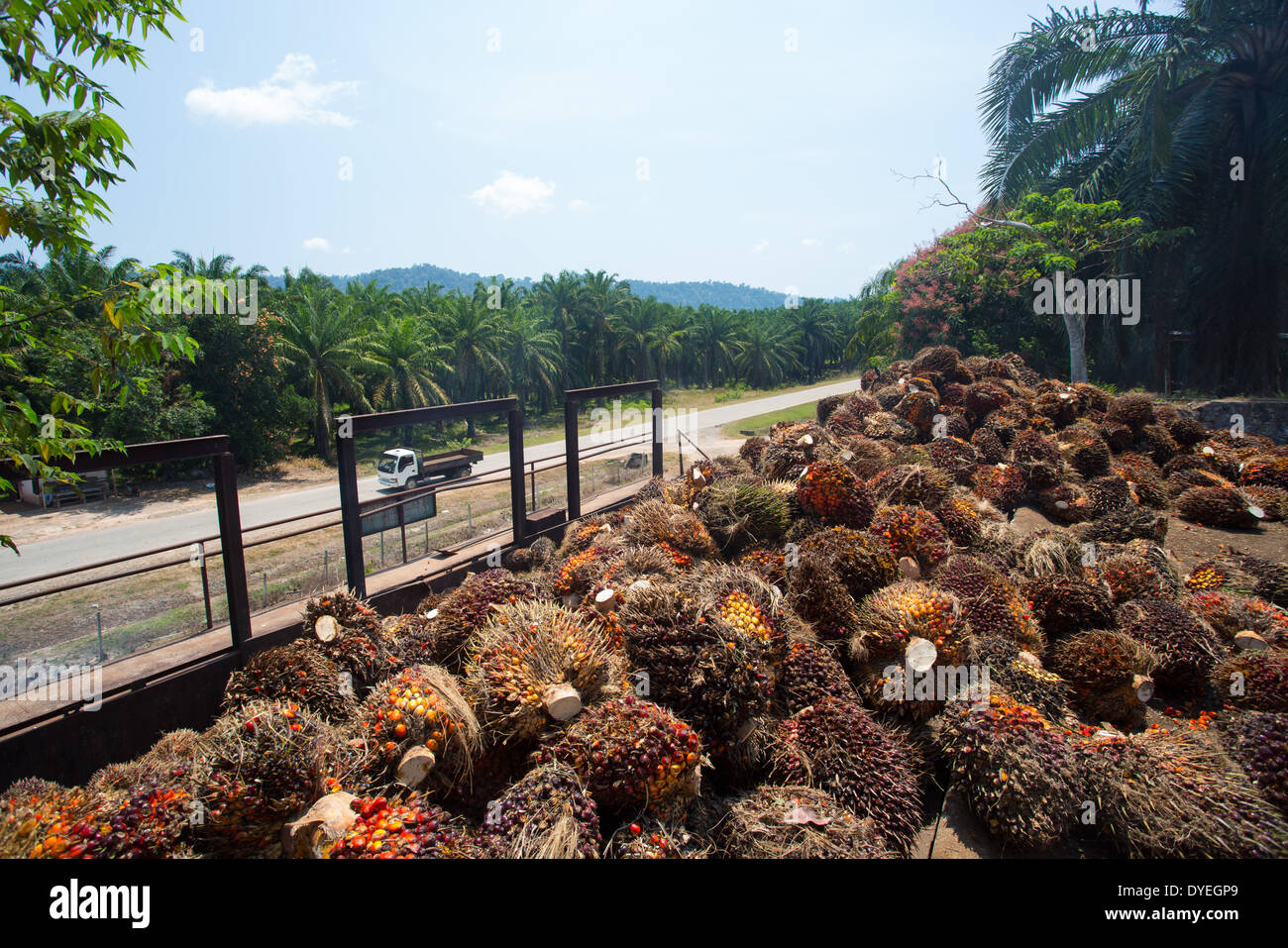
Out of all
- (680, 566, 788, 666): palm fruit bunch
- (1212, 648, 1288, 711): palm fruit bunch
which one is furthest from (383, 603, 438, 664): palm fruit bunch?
(1212, 648, 1288, 711): palm fruit bunch

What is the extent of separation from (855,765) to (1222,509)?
7.53 m

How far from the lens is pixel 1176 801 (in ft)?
10.5

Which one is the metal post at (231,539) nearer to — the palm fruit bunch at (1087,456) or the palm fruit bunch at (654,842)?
the palm fruit bunch at (654,842)

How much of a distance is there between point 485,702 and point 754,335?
5287 cm

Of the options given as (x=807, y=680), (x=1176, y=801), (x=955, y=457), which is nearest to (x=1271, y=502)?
(x=955, y=457)

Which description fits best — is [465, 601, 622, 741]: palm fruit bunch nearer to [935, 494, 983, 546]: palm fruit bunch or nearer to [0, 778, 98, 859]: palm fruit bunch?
[0, 778, 98, 859]: palm fruit bunch

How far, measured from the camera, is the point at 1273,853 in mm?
2953

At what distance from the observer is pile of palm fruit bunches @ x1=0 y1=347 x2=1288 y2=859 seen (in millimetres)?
2881

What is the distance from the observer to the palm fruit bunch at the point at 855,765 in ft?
11.4

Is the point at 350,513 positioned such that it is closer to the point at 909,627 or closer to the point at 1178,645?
the point at 909,627

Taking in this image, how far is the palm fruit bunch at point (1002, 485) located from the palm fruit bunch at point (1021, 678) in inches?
163

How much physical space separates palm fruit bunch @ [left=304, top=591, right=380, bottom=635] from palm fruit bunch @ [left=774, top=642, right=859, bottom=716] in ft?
8.72

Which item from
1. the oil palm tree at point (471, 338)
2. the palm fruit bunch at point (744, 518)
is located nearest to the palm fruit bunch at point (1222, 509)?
the palm fruit bunch at point (744, 518)
